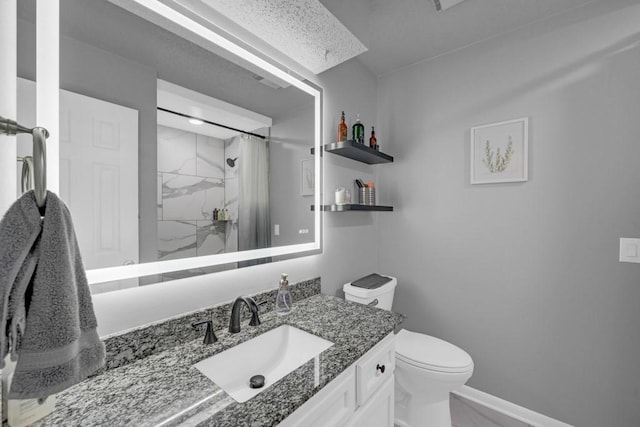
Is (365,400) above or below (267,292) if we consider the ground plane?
below

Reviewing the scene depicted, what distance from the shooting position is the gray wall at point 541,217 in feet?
4.71

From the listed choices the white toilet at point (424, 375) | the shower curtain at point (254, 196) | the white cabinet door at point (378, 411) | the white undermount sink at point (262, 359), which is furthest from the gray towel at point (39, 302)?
the white toilet at point (424, 375)

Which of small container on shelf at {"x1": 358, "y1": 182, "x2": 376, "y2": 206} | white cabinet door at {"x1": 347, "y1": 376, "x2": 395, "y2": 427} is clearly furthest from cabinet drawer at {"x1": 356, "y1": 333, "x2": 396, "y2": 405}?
small container on shelf at {"x1": 358, "y1": 182, "x2": 376, "y2": 206}

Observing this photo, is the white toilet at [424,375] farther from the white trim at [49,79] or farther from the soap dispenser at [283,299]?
the white trim at [49,79]

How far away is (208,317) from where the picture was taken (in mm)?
1057

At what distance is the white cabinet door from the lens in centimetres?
100

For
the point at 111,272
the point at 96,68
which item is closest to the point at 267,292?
the point at 111,272

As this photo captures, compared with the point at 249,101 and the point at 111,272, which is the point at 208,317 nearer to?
the point at 111,272

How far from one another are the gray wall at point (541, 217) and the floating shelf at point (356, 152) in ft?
0.96

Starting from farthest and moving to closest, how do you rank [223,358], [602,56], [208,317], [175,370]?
[602,56]
[208,317]
[223,358]
[175,370]

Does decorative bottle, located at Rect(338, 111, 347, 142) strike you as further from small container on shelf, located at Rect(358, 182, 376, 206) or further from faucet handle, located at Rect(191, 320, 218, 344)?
faucet handle, located at Rect(191, 320, 218, 344)

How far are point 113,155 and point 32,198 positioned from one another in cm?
41

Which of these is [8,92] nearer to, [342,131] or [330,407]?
[330,407]

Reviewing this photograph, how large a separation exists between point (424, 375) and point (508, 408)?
784 mm
